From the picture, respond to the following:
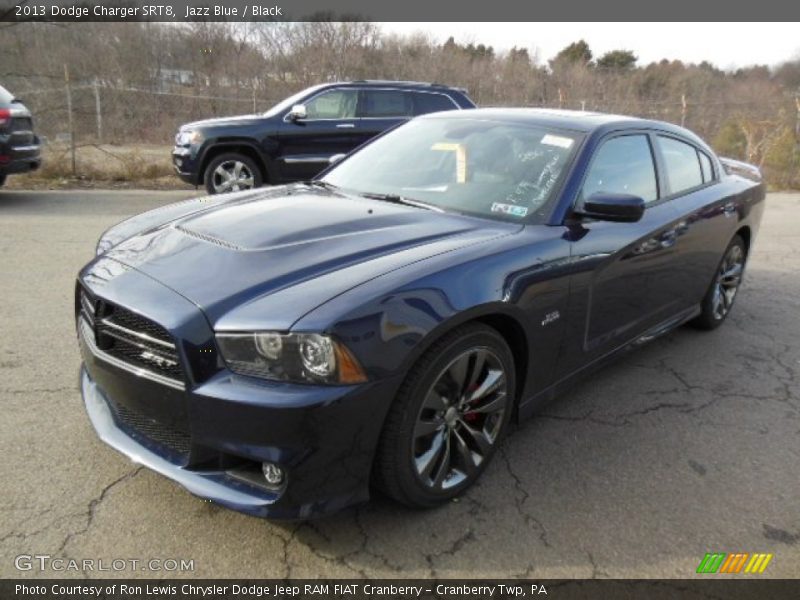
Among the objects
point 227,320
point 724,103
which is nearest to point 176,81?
point 724,103

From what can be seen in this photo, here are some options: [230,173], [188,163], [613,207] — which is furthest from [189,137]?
[613,207]

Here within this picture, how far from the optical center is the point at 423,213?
3.03 meters

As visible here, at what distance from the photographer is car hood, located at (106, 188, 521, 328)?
7.22ft

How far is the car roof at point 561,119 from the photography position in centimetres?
343

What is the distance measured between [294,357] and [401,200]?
4.86 ft

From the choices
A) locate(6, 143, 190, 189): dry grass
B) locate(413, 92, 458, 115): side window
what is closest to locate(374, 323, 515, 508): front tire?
locate(413, 92, 458, 115): side window

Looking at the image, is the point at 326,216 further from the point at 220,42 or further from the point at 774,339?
the point at 220,42

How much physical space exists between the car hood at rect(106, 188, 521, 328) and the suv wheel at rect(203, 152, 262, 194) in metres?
6.00

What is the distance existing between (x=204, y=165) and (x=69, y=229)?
2356mm

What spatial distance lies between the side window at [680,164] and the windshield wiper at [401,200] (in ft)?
5.71

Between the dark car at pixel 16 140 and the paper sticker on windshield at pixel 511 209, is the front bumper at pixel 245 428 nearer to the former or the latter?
the paper sticker on windshield at pixel 511 209

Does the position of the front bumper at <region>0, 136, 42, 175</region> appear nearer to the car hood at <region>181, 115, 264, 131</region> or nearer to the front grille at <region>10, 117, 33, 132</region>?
the front grille at <region>10, 117, 33, 132</region>

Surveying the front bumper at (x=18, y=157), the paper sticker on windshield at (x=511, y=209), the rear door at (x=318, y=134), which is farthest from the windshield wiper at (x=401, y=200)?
the front bumper at (x=18, y=157)
